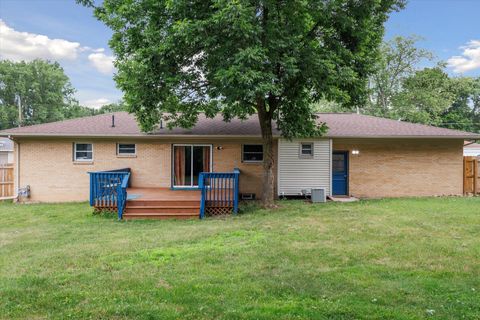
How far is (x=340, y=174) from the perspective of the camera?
13.8 m

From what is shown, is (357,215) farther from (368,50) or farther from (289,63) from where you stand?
(368,50)

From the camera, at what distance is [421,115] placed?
29500 millimetres

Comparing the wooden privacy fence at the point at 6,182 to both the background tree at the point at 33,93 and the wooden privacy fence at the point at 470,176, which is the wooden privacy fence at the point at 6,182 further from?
the background tree at the point at 33,93

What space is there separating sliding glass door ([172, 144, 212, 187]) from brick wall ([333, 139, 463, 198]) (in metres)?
5.69

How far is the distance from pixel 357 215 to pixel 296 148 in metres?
4.53

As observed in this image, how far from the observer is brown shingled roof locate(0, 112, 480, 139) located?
12812 millimetres

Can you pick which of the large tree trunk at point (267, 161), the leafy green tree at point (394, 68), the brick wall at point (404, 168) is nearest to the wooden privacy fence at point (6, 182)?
the large tree trunk at point (267, 161)

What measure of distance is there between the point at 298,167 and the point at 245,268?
28.5ft

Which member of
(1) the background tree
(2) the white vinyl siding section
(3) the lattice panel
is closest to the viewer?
(3) the lattice panel

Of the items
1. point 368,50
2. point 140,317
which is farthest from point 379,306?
point 368,50

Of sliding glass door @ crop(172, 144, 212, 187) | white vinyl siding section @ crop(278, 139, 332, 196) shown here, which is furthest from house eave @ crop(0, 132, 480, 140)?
sliding glass door @ crop(172, 144, 212, 187)

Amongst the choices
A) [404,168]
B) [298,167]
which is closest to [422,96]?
[404,168]

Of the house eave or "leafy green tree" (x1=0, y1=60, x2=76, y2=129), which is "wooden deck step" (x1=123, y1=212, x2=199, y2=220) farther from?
"leafy green tree" (x1=0, y1=60, x2=76, y2=129)

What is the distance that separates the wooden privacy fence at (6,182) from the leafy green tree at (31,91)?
1447 inches
